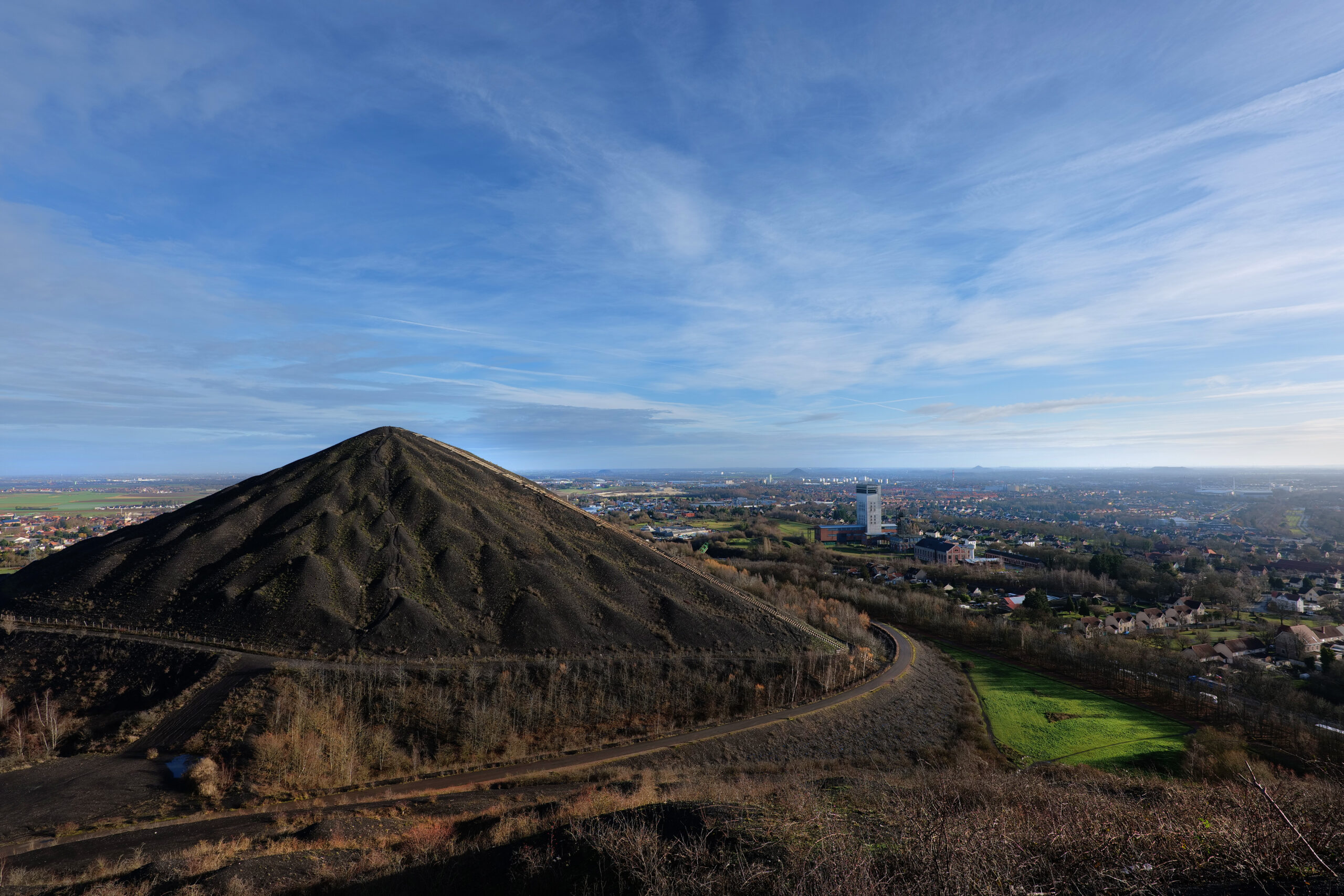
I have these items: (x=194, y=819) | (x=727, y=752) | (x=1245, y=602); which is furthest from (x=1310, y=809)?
(x=1245, y=602)

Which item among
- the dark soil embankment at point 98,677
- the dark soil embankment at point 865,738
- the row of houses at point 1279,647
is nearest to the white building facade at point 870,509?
the row of houses at point 1279,647

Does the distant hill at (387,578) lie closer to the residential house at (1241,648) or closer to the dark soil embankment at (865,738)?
the dark soil embankment at (865,738)

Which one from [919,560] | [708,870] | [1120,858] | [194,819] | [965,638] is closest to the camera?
[1120,858]

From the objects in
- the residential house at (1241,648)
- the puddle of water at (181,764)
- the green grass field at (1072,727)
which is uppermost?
the puddle of water at (181,764)

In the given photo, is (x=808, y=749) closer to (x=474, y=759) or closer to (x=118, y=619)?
(x=474, y=759)

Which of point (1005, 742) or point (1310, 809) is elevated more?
point (1310, 809)

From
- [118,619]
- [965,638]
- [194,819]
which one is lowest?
[965,638]

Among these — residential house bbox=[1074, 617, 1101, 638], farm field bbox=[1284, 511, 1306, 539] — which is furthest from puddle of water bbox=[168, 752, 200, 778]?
farm field bbox=[1284, 511, 1306, 539]
